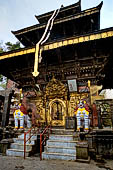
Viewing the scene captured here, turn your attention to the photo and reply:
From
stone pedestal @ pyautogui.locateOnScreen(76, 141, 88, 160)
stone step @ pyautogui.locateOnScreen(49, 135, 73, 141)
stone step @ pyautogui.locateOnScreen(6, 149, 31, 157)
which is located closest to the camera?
stone pedestal @ pyautogui.locateOnScreen(76, 141, 88, 160)

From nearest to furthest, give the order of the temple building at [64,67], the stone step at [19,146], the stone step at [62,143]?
the stone step at [62,143] → the stone step at [19,146] → the temple building at [64,67]

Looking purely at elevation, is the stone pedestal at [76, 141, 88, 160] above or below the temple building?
below

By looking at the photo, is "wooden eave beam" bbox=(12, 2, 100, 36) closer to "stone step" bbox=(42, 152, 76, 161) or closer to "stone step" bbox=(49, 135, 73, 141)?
"stone step" bbox=(49, 135, 73, 141)

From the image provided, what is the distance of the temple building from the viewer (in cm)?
700

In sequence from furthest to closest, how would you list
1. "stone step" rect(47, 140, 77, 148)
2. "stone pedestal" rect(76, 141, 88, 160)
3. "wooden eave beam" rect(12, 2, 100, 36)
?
"wooden eave beam" rect(12, 2, 100, 36)
"stone step" rect(47, 140, 77, 148)
"stone pedestal" rect(76, 141, 88, 160)

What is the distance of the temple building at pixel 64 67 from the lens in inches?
275

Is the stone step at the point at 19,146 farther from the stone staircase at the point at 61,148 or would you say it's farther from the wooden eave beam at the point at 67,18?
the wooden eave beam at the point at 67,18

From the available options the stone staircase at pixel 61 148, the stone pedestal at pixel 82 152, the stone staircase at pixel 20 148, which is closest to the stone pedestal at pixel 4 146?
the stone staircase at pixel 20 148

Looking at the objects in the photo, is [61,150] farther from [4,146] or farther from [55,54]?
[55,54]

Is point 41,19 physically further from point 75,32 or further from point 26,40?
point 75,32

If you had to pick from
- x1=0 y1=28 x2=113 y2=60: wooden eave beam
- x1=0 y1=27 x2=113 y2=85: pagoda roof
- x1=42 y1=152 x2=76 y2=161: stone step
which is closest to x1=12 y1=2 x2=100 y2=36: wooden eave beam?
x1=0 y1=27 x2=113 y2=85: pagoda roof

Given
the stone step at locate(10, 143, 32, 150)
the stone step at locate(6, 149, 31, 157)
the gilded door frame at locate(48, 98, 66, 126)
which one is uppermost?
the gilded door frame at locate(48, 98, 66, 126)

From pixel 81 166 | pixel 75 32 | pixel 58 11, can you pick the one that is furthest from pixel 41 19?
pixel 81 166

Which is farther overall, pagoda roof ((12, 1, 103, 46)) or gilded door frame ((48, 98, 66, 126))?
pagoda roof ((12, 1, 103, 46))
